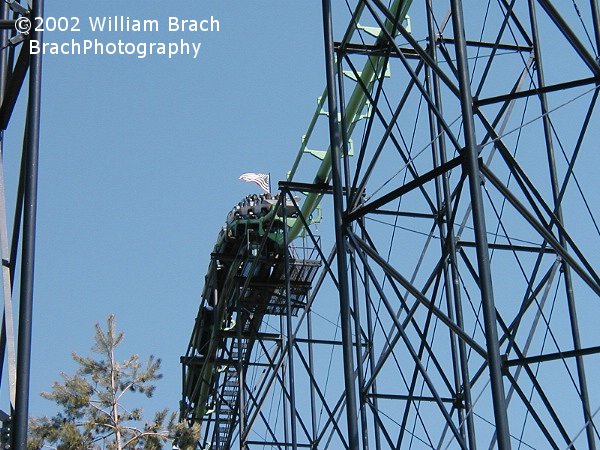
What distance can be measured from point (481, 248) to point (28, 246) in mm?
4702

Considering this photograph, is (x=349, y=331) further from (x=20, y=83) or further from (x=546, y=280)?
(x=20, y=83)

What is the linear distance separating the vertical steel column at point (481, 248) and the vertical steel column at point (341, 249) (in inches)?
115

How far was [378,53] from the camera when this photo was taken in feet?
61.5

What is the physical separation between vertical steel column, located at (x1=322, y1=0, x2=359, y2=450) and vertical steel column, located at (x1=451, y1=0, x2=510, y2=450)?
9.55 feet

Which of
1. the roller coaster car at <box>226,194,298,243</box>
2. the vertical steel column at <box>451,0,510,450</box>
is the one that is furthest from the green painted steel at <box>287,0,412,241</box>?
the vertical steel column at <box>451,0,510,450</box>

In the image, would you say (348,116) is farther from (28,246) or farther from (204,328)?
(28,246)

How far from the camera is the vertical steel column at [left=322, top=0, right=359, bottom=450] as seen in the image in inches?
515

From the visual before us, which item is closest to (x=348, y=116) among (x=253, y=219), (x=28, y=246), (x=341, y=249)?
(x=253, y=219)

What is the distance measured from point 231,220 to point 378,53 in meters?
9.96

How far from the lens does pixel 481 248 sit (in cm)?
1063

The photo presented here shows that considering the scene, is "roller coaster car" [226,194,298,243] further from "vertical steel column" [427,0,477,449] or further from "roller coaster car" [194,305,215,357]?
"vertical steel column" [427,0,477,449]

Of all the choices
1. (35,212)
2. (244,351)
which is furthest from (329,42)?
(244,351)

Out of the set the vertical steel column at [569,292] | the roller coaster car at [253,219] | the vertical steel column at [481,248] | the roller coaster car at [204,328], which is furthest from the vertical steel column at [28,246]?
the roller coaster car at [204,328]

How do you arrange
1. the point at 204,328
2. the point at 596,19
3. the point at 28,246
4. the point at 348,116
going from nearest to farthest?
the point at 28,246 < the point at 596,19 < the point at 348,116 < the point at 204,328
